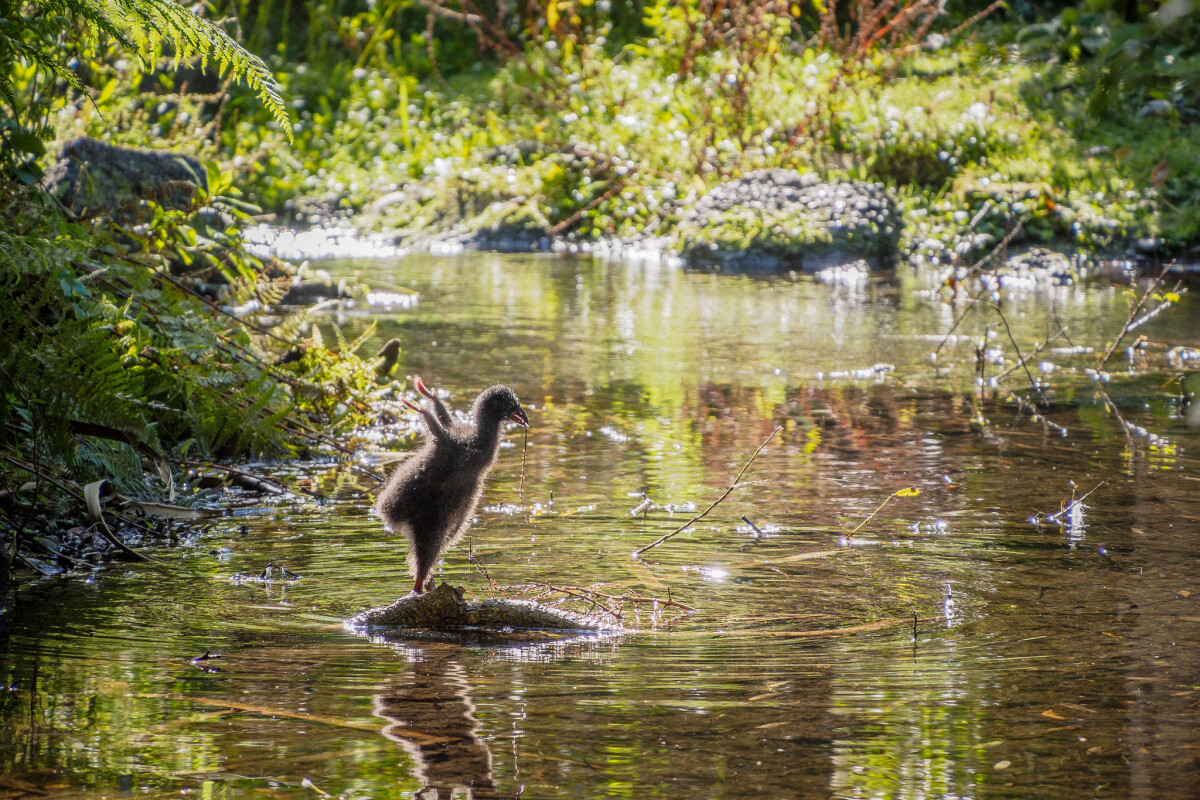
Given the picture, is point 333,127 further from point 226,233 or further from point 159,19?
point 159,19

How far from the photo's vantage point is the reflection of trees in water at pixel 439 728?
3221 mm

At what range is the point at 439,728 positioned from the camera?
3527 millimetres

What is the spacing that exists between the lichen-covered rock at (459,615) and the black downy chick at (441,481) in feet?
0.97

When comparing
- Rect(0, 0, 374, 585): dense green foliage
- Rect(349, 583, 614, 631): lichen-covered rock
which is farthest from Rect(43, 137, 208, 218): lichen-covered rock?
Rect(349, 583, 614, 631): lichen-covered rock

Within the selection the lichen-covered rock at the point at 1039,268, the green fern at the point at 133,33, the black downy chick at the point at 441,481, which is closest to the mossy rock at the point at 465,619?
the black downy chick at the point at 441,481

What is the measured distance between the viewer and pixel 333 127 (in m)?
22.2

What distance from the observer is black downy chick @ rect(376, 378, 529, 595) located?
15.6 feet

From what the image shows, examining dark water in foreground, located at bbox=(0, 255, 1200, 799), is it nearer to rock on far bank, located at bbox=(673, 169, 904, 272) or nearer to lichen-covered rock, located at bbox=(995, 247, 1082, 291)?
lichen-covered rock, located at bbox=(995, 247, 1082, 291)

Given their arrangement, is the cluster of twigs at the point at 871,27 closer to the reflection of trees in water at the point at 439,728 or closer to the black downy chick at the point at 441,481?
the black downy chick at the point at 441,481

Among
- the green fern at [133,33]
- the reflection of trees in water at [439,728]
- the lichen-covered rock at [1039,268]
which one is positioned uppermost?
the green fern at [133,33]

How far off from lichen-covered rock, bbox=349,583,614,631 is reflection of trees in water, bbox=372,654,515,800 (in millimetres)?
310

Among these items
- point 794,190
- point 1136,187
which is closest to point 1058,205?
point 1136,187

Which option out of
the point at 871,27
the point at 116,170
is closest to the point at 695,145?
the point at 871,27

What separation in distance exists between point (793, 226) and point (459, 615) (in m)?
13.0
